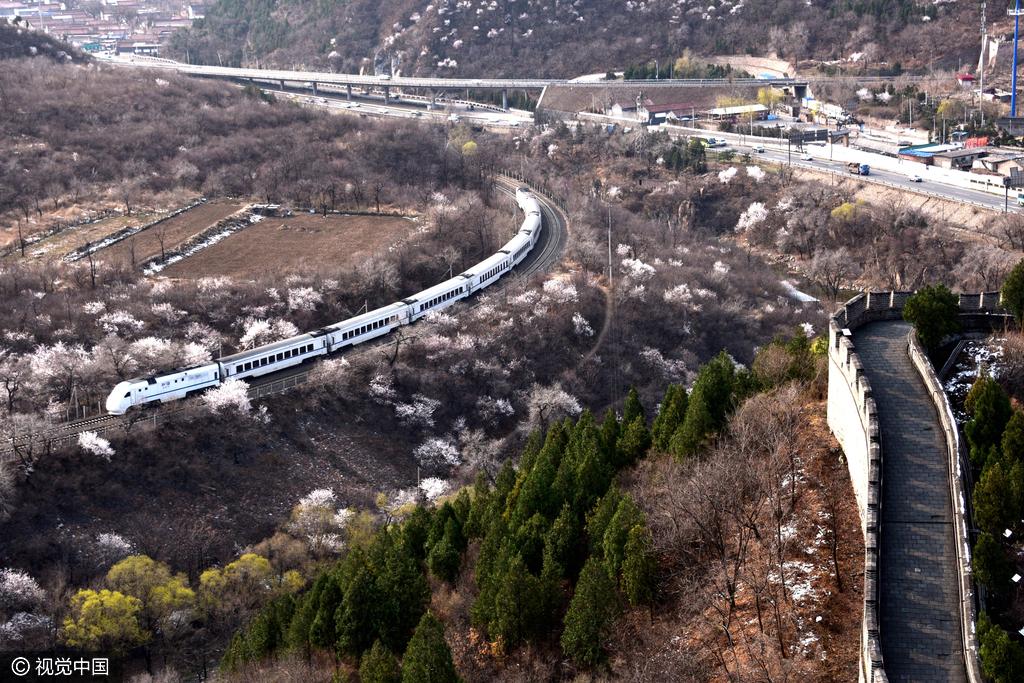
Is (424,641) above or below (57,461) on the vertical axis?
above

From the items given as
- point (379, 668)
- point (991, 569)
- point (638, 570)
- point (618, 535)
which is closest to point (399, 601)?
point (379, 668)

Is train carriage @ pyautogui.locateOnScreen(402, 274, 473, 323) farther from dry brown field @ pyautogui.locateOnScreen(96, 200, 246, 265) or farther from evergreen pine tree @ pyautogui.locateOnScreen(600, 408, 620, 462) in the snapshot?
evergreen pine tree @ pyautogui.locateOnScreen(600, 408, 620, 462)

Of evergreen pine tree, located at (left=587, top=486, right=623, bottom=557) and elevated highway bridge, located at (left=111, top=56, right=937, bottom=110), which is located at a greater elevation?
elevated highway bridge, located at (left=111, top=56, right=937, bottom=110)

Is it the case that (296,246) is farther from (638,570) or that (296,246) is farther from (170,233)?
(638,570)

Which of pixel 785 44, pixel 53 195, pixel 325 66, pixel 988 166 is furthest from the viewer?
pixel 325 66

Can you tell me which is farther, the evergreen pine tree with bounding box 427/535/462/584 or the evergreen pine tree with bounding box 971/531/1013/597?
the evergreen pine tree with bounding box 427/535/462/584

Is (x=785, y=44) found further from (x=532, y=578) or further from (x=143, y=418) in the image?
A: (x=532, y=578)

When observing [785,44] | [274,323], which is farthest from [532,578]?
[785,44]

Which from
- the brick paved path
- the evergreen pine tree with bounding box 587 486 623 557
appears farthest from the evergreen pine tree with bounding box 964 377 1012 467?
the evergreen pine tree with bounding box 587 486 623 557
